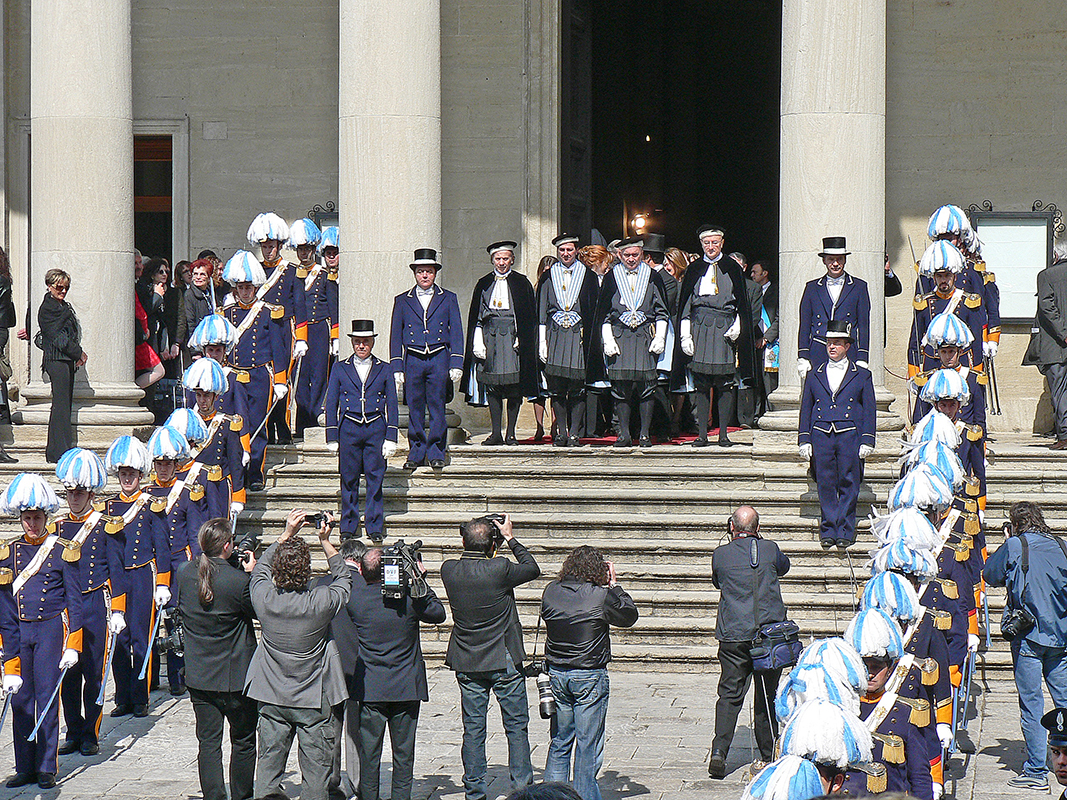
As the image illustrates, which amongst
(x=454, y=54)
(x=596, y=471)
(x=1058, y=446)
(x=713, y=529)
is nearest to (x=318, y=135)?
(x=454, y=54)

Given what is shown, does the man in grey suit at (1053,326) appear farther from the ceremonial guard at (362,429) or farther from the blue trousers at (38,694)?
the blue trousers at (38,694)

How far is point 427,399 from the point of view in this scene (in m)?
14.1

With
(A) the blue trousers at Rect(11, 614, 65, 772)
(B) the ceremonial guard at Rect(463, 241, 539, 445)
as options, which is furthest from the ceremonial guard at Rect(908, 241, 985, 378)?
(A) the blue trousers at Rect(11, 614, 65, 772)

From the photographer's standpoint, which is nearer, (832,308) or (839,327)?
(839,327)

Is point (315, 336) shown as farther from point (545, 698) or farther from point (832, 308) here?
point (545, 698)

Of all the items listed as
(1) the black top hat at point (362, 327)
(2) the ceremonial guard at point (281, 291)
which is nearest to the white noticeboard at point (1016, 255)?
(1) the black top hat at point (362, 327)

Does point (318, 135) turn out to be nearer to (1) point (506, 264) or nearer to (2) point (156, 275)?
(2) point (156, 275)

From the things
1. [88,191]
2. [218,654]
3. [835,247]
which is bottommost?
[218,654]

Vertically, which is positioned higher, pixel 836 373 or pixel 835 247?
pixel 835 247

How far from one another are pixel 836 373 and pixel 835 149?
226 cm

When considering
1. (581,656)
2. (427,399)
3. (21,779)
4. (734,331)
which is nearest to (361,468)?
(427,399)

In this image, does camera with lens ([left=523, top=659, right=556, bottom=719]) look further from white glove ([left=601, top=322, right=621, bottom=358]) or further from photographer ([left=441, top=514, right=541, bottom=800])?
white glove ([left=601, top=322, right=621, bottom=358])

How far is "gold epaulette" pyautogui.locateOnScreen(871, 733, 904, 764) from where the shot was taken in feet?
23.5

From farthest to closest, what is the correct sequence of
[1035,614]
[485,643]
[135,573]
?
1. [135,573]
2. [1035,614]
3. [485,643]
